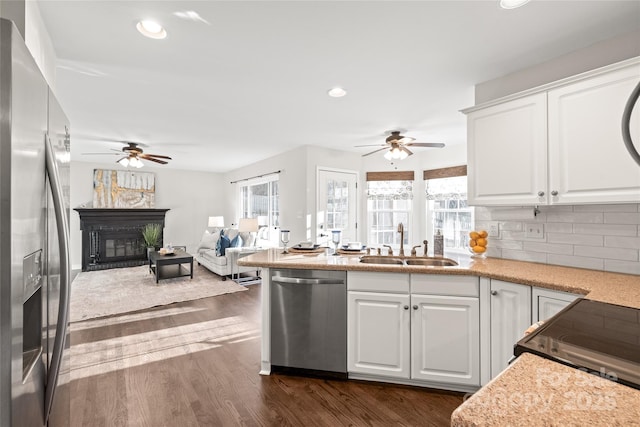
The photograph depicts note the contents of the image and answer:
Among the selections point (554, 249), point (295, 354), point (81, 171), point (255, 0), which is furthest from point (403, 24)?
point (81, 171)

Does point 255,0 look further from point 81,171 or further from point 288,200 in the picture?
point 81,171

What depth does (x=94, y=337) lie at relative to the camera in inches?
122

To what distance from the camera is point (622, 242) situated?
1985 millimetres

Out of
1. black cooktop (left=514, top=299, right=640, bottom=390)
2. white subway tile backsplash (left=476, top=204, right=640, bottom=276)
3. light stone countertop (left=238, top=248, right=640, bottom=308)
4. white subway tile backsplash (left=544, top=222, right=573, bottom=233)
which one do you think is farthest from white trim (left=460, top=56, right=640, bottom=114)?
black cooktop (left=514, top=299, right=640, bottom=390)


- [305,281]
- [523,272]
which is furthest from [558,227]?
[305,281]

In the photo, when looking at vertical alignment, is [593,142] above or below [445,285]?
above

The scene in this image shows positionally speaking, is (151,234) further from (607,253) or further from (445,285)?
(607,253)

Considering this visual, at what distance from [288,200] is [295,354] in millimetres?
3547

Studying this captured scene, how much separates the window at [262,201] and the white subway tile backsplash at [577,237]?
4398 mm

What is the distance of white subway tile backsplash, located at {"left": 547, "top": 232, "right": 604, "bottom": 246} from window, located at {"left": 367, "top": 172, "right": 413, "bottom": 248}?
138 inches

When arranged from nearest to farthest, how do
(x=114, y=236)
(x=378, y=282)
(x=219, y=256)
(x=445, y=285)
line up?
1. (x=445, y=285)
2. (x=378, y=282)
3. (x=219, y=256)
4. (x=114, y=236)

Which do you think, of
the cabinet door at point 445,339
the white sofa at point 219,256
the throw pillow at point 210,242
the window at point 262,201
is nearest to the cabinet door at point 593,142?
the cabinet door at point 445,339

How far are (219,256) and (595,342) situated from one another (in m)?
5.59

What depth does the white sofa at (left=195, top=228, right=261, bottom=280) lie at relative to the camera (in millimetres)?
5590
